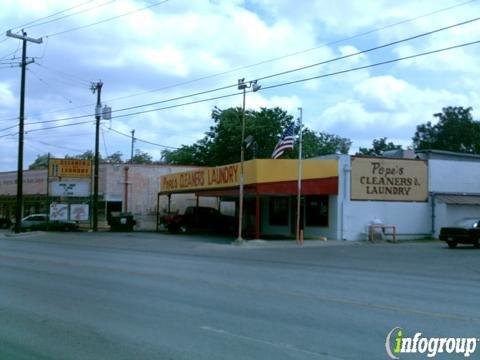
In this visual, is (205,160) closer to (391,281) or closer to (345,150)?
(345,150)

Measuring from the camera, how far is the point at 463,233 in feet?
97.9

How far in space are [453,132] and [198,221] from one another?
47057 millimetres

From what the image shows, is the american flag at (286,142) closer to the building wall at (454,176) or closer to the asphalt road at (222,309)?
the building wall at (454,176)

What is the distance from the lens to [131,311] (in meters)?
10.1

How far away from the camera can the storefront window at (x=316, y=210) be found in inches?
1415

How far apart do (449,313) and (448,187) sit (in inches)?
1203

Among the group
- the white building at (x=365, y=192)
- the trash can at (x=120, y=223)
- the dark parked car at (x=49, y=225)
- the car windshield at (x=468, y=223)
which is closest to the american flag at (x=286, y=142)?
the white building at (x=365, y=192)

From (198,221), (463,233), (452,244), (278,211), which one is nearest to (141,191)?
(198,221)

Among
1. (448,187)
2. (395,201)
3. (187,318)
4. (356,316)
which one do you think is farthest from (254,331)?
(448,187)

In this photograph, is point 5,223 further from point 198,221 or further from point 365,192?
point 365,192

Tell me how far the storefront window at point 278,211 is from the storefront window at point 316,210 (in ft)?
8.80

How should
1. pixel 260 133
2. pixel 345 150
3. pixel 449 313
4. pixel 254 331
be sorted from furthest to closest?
pixel 345 150 < pixel 260 133 < pixel 449 313 < pixel 254 331

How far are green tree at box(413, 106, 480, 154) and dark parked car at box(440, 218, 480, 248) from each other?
5019 centimetres

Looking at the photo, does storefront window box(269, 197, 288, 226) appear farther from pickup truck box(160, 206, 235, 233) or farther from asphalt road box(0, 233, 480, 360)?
asphalt road box(0, 233, 480, 360)
